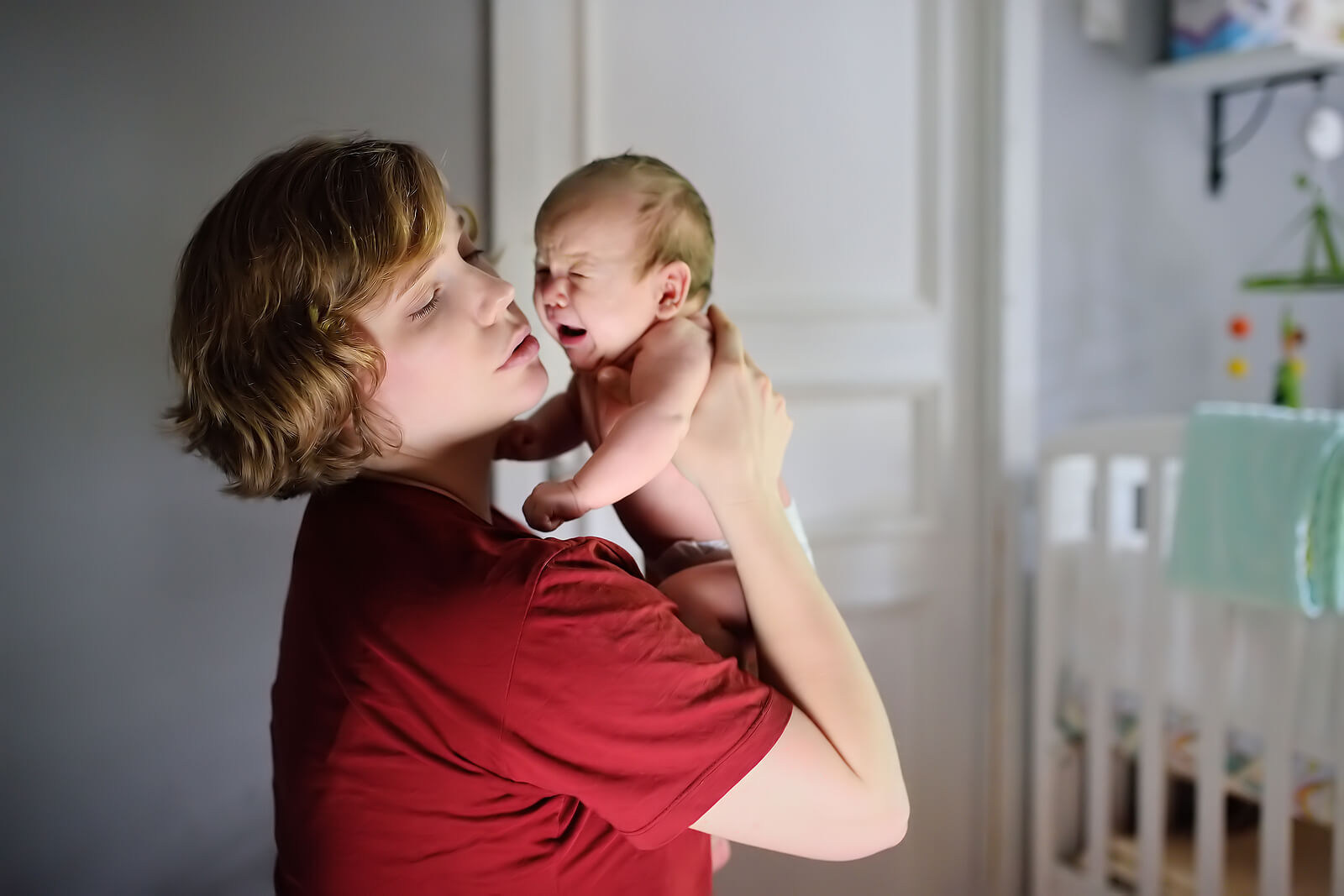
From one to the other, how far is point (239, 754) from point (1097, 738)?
1518 millimetres

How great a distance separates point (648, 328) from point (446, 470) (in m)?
0.26

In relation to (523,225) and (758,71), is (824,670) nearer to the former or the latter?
(523,225)

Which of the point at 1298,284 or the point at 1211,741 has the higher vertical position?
the point at 1298,284

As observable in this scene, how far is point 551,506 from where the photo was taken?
88 centimetres

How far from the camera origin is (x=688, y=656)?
0.81 metres

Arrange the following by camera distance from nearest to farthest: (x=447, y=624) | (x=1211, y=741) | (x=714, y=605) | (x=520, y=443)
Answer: (x=447, y=624) → (x=714, y=605) → (x=520, y=443) → (x=1211, y=741)

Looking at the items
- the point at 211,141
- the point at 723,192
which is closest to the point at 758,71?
the point at 723,192

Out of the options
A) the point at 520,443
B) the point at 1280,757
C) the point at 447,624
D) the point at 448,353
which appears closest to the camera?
the point at 447,624

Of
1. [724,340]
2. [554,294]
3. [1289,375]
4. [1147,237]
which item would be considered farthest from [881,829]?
[1147,237]

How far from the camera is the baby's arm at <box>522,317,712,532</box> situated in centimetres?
89

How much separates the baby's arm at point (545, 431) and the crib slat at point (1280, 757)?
46.7 inches

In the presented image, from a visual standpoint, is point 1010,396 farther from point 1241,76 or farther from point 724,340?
point 724,340

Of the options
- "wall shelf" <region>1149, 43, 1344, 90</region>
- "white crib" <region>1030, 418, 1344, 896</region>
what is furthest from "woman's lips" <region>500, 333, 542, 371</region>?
"wall shelf" <region>1149, 43, 1344, 90</region>

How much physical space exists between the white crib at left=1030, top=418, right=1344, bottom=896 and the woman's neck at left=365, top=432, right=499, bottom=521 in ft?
4.32
